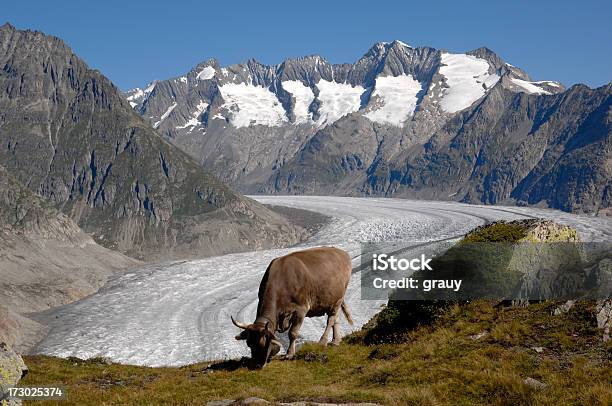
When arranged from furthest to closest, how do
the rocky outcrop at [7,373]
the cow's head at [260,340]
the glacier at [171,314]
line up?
the glacier at [171,314], the cow's head at [260,340], the rocky outcrop at [7,373]

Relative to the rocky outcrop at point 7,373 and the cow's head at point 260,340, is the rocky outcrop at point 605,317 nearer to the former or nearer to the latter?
the cow's head at point 260,340

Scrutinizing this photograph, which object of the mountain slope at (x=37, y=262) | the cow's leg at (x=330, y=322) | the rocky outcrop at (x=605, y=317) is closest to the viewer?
the rocky outcrop at (x=605, y=317)

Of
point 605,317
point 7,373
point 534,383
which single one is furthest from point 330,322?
point 7,373

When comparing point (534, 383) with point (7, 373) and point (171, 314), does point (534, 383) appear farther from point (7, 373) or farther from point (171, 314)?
point (171, 314)

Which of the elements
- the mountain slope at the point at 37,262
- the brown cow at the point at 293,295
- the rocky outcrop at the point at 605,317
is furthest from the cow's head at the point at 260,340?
the mountain slope at the point at 37,262

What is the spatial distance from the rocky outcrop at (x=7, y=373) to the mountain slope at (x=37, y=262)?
7200 centimetres

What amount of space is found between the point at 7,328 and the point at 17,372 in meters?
77.1

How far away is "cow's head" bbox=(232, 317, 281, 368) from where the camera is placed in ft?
52.4

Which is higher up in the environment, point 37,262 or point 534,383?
point 534,383

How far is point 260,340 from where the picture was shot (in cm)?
1622

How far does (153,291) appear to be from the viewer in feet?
375

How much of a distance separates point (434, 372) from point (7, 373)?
455 inches

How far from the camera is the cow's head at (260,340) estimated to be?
15977mm

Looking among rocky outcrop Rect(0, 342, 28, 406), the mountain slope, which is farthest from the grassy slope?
the mountain slope
